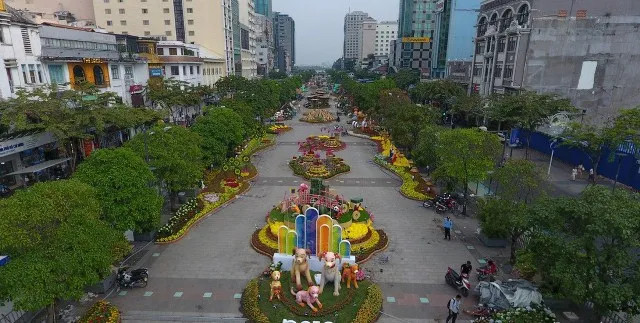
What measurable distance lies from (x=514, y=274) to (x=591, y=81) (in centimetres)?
4394

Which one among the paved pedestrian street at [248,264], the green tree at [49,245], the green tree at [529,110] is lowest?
the paved pedestrian street at [248,264]

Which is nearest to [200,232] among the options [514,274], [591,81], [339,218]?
[339,218]

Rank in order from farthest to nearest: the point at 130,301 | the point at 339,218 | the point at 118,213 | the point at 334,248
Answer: the point at 339,218 < the point at 334,248 < the point at 118,213 < the point at 130,301

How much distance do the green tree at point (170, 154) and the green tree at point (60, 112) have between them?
587 cm

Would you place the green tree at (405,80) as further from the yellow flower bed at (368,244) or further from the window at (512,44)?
the yellow flower bed at (368,244)

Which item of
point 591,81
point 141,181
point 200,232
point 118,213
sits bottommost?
point 200,232

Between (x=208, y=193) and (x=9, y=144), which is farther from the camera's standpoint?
(x=208, y=193)

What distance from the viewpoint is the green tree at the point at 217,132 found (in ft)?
107

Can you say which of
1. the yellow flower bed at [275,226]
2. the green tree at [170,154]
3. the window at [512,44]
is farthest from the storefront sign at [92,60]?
the window at [512,44]

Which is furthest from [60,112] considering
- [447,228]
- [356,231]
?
[447,228]

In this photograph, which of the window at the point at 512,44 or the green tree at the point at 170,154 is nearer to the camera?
the green tree at the point at 170,154

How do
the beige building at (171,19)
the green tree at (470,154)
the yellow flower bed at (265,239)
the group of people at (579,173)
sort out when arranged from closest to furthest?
the yellow flower bed at (265,239) < the green tree at (470,154) < the group of people at (579,173) < the beige building at (171,19)

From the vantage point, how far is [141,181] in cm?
2003

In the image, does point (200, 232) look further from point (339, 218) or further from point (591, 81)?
point (591, 81)
